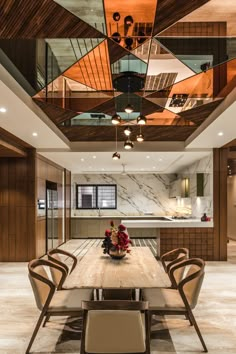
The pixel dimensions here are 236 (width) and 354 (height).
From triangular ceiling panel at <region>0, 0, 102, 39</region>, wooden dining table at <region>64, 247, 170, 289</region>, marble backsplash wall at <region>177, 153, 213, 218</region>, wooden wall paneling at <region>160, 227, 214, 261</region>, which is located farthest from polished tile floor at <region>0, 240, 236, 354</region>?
triangular ceiling panel at <region>0, 0, 102, 39</region>

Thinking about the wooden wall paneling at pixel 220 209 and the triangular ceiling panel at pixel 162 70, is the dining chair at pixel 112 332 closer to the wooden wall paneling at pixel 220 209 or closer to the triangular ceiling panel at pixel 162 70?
the triangular ceiling panel at pixel 162 70

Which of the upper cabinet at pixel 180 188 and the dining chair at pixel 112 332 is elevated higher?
the upper cabinet at pixel 180 188

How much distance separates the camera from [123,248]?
4.09 meters

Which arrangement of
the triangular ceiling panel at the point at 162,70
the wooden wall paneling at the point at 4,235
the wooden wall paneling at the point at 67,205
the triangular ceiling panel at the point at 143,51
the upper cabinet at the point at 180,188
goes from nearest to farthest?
the triangular ceiling panel at the point at 143,51 < the triangular ceiling panel at the point at 162,70 < the wooden wall paneling at the point at 4,235 < the upper cabinet at the point at 180,188 < the wooden wall paneling at the point at 67,205

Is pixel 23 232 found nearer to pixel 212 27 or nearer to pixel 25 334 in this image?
pixel 25 334

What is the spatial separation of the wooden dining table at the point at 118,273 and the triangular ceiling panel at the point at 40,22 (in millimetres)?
2384

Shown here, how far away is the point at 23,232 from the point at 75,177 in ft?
19.4

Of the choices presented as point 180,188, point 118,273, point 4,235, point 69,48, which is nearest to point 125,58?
point 69,48

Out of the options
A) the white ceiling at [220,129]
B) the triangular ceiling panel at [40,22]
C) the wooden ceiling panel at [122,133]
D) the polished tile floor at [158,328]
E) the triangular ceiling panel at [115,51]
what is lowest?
the polished tile floor at [158,328]

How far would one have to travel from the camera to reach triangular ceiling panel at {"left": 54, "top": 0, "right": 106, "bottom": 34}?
9.39 feet

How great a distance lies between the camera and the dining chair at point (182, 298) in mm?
3174

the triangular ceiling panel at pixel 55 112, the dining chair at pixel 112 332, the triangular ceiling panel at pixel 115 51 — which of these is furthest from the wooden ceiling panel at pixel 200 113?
the dining chair at pixel 112 332

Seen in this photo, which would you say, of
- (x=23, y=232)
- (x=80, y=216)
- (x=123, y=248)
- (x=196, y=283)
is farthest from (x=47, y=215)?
(x=196, y=283)

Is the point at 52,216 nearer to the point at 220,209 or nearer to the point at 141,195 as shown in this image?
the point at 220,209
